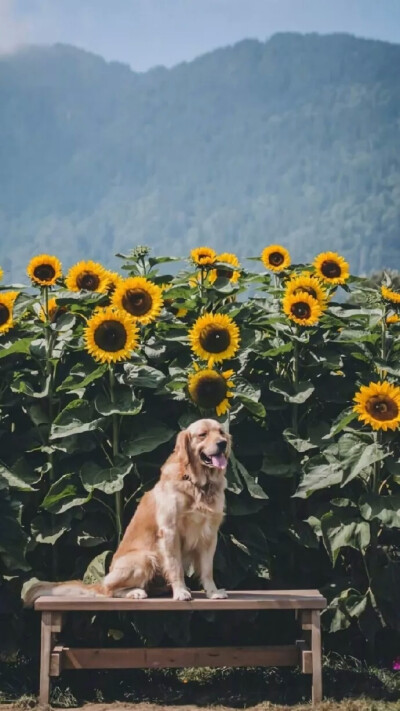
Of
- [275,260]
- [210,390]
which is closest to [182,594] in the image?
[210,390]

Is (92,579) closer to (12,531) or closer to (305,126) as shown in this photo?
(12,531)

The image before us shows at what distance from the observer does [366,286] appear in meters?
7.07

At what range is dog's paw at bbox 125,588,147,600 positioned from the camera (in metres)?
5.59

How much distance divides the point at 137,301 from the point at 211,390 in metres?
0.64

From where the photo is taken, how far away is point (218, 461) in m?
5.43

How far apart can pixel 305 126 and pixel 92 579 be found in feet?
578

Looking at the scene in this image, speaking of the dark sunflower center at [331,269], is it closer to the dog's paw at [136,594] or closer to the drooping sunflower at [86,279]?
the drooping sunflower at [86,279]

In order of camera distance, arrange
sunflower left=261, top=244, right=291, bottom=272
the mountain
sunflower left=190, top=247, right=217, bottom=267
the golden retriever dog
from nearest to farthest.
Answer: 1. the golden retriever dog
2. sunflower left=190, top=247, right=217, bottom=267
3. sunflower left=261, top=244, right=291, bottom=272
4. the mountain

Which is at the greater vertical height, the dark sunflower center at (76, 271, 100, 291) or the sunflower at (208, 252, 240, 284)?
the sunflower at (208, 252, 240, 284)

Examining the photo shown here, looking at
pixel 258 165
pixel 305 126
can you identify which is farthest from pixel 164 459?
pixel 305 126

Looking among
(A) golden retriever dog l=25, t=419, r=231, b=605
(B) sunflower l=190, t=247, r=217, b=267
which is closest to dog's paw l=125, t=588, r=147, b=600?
(A) golden retriever dog l=25, t=419, r=231, b=605

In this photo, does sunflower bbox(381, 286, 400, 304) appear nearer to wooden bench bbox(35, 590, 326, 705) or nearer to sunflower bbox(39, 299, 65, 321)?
wooden bench bbox(35, 590, 326, 705)

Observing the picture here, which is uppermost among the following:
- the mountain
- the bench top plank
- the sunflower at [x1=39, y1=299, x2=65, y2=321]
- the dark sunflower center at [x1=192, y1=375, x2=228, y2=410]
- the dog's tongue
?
the mountain

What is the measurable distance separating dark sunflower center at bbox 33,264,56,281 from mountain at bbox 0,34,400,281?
4760 inches
